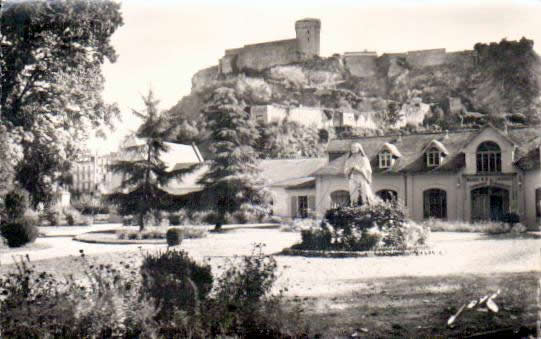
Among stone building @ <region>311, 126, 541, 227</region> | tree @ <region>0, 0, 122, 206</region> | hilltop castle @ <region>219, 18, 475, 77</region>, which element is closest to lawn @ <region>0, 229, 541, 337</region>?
tree @ <region>0, 0, 122, 206</region>

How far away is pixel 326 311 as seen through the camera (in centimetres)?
895

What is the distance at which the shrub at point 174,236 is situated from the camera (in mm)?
10055

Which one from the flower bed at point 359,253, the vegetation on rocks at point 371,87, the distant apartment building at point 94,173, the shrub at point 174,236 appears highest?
the vegetation on rocks at point 371,87

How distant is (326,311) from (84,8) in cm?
610

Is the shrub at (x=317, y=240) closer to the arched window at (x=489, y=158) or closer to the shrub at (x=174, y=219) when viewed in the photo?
the shrub at (x=174, y=219)

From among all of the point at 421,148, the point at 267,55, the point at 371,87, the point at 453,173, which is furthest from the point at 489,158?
the point at 371,87

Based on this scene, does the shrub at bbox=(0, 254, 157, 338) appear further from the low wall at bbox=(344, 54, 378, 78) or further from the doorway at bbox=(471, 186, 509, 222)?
the low wall at bbox=(344, 54, 378, 78)

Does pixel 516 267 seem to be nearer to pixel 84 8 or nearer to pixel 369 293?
pixel 369 293

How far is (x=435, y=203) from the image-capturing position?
93.2 ft

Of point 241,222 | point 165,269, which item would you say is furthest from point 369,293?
point 241,222

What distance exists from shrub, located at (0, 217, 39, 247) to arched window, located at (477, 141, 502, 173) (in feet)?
74.8

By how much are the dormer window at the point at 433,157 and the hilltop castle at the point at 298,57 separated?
2325 inches

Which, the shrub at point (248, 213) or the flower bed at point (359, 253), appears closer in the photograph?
the flower bed at point (359, 253)

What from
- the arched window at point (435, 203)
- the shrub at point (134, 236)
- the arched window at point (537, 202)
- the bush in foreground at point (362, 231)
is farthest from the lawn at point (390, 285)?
the arched window at point (435, 203)
